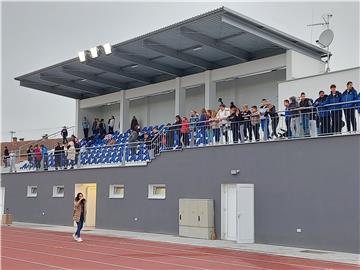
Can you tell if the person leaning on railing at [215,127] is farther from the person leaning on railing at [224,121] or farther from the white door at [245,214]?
the white door at [245,214]

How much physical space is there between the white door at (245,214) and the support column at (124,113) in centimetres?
1551

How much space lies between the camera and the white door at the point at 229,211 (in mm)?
19281

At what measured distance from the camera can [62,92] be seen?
35.0 metres

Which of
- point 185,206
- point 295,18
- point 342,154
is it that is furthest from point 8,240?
point 295,18

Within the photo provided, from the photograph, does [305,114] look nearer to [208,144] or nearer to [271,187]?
[271,187]

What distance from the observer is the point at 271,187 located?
17891 mm

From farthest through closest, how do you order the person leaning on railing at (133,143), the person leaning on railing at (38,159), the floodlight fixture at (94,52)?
the person leaning on railing at (38,159) < the floodlight fixture at (94,52) < the person leaning on railing at (133,143)

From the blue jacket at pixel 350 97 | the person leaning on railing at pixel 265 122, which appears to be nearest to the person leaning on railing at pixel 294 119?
the person leaning on railing at pixel 265 122

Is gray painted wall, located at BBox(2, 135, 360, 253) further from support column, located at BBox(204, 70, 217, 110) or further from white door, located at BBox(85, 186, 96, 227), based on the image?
support column, located at BBox(204, 70, 217, 110)

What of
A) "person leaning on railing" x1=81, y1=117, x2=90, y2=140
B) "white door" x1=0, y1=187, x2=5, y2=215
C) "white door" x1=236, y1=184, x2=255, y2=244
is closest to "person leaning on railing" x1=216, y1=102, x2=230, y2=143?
"white door" x1=236, y1=184, x2=255, y2=244

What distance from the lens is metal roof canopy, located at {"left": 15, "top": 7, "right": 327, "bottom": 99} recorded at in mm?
22250

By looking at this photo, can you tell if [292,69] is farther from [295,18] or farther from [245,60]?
[295,18]

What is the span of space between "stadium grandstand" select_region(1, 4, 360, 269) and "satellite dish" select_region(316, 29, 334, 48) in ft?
1.84

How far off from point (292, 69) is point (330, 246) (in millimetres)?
9237
